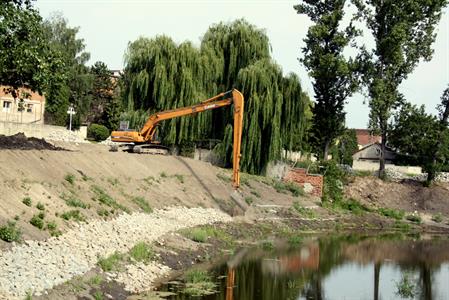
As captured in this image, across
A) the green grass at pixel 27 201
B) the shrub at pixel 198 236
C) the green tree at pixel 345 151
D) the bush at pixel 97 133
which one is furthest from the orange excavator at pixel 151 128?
the green tree at pixel 345 151

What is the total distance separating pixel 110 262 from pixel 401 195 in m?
34.5

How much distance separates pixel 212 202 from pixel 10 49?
1474 centimetres

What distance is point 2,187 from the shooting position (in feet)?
63.7

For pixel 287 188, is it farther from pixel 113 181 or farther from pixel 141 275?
pixel 141 275

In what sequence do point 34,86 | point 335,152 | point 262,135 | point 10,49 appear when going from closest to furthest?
point 10,49 → point 34,86 → point 262,135 → point 335,152

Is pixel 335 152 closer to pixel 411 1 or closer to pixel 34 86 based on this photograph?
pixel 411 1

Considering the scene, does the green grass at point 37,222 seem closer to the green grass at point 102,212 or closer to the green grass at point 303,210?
the green grass at point 102,212

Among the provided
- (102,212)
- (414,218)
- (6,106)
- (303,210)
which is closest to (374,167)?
(414,218)

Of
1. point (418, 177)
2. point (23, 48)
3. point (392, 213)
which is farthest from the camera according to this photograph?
point (418, 177)

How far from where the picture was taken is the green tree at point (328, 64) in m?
48.3

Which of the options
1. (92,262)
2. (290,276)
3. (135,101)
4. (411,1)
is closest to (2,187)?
(92,262)

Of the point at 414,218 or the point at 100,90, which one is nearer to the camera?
the point at 414,218

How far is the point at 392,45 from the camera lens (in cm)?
4828

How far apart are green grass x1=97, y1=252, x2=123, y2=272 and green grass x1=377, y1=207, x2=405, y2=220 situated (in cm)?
2878
